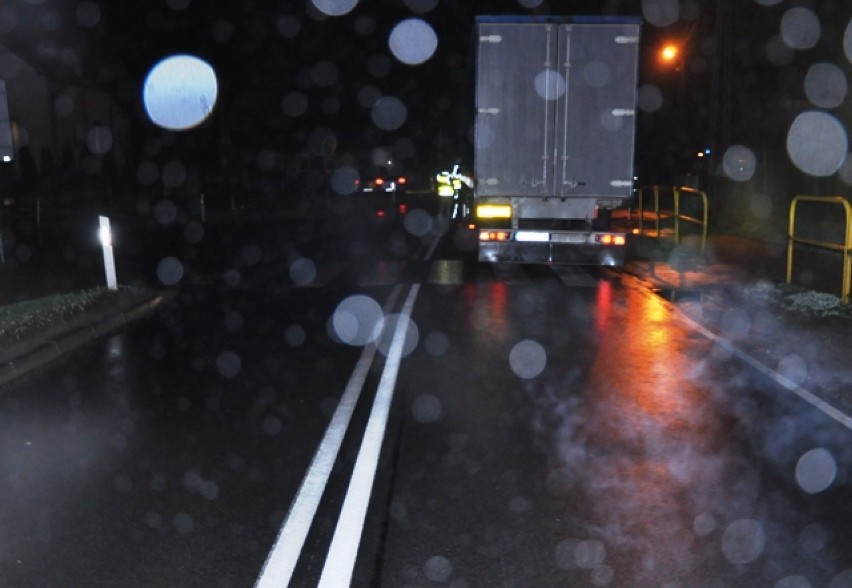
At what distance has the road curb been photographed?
888 centimetres

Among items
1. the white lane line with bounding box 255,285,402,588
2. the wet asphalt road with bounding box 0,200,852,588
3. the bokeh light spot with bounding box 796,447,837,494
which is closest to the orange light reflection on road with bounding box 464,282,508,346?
the wet asphalt road with bounding box 0,200,852,588

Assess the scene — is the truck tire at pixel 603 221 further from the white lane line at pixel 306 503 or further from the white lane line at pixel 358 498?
the white lane line at pixel 306 503

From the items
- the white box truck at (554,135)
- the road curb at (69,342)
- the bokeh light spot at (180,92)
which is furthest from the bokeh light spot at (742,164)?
the bokeh light spot at (180,92)

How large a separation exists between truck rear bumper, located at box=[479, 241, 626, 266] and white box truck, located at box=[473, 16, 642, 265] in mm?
18

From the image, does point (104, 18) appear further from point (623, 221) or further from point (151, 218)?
point (623, 221)

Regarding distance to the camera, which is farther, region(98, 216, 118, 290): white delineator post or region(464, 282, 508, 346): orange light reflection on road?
region(98, 216, 118, 290): white delineator post

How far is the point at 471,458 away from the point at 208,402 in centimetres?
270

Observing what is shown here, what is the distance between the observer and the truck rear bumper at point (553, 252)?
15930 mm

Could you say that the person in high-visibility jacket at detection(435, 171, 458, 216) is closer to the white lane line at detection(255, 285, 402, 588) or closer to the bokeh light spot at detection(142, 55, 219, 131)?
the bokeh light spot at detection(142, 55, 219, 131)

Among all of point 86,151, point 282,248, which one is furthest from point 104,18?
point 282,248

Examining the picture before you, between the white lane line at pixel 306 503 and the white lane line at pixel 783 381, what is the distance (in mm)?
3725

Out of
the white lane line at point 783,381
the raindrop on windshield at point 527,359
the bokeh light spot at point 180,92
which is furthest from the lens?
the bokeh light spot at point 180,92

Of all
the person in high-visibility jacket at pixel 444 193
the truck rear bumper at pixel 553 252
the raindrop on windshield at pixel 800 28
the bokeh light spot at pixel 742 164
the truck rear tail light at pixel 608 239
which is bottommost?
the person in high-visibility jacket at pixel 444 193

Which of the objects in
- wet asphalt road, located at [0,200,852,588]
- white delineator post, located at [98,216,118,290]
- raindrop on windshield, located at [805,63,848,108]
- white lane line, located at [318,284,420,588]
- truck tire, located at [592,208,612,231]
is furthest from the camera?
raindrop on windshield, located at [805,63,848,108]
